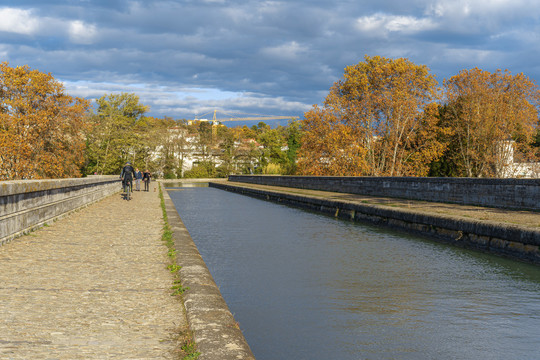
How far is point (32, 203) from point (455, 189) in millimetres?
14580

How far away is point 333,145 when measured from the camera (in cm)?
4144

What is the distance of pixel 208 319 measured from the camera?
4648 millimetres

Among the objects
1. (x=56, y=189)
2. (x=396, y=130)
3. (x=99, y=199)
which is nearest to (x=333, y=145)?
(x=396, y=130)

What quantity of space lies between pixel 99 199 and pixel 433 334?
2143 cm

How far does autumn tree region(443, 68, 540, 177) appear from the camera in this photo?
40094mm

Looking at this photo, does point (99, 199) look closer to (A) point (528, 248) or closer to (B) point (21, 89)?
(B) point (21, 89)

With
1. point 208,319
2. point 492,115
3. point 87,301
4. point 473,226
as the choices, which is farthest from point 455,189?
point 492,115

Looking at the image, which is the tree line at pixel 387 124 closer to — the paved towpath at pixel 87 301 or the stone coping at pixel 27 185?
the stone coping at pixel 27 185

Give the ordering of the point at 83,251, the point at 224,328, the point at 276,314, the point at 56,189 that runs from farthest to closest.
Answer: the point at 56,189, the point at 83,251, the point at 276,314, the point at 224,328

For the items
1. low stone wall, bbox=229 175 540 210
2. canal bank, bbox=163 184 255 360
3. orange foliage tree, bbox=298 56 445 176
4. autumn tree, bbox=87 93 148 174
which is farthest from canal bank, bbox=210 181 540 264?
autumn tree, bbox=87 93 148 174

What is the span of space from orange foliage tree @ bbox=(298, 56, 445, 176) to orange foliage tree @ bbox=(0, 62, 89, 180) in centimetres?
1939

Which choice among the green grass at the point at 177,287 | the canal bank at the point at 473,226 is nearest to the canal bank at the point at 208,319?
the green grass at the point at 177,287

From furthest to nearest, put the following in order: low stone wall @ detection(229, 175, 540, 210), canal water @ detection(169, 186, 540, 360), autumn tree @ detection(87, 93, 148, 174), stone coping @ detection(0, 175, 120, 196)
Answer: autumn tree @ detection(87, 93, 148, 174) → low stone wall @ detection(229, 175, 540, 210) → stone coping @ detection(0, 175, 120, 196) → canal water @ detection(169, 186, 540, 360)

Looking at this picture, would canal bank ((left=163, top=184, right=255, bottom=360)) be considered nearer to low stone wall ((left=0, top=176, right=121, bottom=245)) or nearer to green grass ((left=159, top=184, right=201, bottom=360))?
green grass ((left=159, top=184, right=201, bottom=360))
